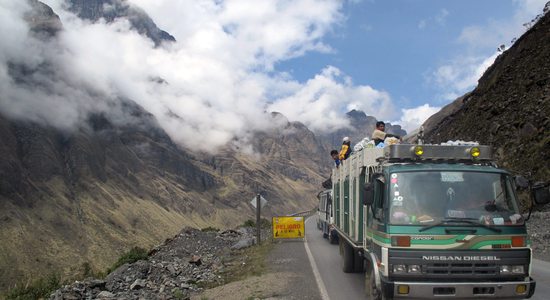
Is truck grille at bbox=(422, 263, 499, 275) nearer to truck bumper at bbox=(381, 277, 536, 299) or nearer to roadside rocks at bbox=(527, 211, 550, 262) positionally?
truck bumper at bbox=(381, 277, 536, 299)

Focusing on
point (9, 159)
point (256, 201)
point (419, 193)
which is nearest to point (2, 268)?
point (9, 159)

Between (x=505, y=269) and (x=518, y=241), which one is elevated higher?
(x=518, y=241)

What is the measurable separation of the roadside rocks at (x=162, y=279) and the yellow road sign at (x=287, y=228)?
2.24m

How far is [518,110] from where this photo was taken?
3212cm

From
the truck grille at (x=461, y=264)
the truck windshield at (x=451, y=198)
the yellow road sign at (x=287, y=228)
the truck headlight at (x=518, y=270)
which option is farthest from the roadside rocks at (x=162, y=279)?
the truck headlight at (x=518, y=270)

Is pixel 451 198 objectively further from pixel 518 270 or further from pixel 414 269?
pixel 518 270

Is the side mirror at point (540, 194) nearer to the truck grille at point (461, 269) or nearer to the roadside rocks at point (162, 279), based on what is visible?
the truck grille at point (461, 269)

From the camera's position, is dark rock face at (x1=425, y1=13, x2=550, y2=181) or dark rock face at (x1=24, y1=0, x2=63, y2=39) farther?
dark rock face at (x1=24, y1=0, x2=63, y2=39)

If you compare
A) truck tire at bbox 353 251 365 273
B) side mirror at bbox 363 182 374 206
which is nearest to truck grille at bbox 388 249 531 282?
side mirror at bbox 363 182 374 206

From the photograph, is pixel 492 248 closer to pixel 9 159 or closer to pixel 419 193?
pixel 419 193

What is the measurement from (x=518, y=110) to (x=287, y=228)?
58.1 ft

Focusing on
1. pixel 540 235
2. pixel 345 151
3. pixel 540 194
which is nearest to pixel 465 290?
pixel 540 194

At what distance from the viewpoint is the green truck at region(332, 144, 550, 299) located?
6918 millimetres

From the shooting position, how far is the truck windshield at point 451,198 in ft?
23.7
